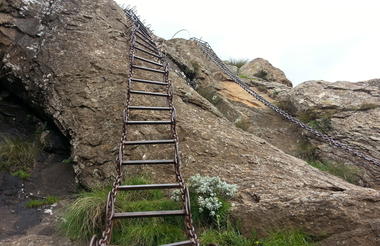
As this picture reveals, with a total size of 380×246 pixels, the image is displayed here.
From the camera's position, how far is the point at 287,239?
→ 13.8 ft

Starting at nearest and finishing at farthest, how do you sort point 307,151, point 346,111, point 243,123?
1. point 307,151
2. point 243,123
3. point 346,111

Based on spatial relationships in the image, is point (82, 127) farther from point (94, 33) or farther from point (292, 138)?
point (292, 138)

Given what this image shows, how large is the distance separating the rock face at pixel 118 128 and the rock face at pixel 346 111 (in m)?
2.69

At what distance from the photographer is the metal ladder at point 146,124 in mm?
3844

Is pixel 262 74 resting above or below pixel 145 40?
below

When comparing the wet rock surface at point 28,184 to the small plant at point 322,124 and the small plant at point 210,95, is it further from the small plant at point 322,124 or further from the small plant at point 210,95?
the small plant at point 322,124

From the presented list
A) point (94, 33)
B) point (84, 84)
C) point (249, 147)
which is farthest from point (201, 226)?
point (94, 33)

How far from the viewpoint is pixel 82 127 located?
20.2ft

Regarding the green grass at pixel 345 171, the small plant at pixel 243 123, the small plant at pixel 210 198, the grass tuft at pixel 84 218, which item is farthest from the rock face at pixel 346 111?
the grass tuft at pixel 84 218

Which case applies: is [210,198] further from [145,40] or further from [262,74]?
[262,74]

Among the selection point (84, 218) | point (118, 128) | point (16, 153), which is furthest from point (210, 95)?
point (84, 218)

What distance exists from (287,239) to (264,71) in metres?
14.1

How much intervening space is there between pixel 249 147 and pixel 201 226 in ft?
7.17

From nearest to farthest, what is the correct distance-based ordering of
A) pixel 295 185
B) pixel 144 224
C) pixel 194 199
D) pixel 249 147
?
pixel 144 224 < pixel 194 199 < pixel 295 185 < pixel 249 147
